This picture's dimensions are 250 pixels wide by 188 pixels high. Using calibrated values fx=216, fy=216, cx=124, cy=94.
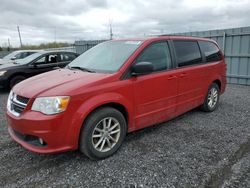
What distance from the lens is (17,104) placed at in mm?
2867

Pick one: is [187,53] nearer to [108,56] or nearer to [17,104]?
[108,56]

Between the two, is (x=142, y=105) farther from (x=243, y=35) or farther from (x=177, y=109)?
(x=243, y=35)

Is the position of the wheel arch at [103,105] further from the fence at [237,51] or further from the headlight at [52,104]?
the fence at [237,51]

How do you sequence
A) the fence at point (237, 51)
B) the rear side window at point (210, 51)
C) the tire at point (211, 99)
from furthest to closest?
the fence at point (237, 51), the tire at point (211, 99), the rear side window at point (210, 51)

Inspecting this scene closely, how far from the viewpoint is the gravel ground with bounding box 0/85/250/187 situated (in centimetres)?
255

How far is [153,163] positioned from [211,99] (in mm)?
2826

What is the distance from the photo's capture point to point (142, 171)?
2.73m

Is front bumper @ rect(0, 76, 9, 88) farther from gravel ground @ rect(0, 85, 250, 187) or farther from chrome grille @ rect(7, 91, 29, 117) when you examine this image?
chrome grille @ rect(7, 91, 29, 117)

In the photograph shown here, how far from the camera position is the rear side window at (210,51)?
475 centimetres

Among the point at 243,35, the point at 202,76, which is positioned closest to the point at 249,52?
the point at 243,35

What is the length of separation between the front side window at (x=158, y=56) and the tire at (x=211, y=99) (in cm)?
168

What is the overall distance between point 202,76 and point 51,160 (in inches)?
131

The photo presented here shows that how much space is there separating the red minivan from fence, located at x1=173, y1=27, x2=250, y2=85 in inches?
188

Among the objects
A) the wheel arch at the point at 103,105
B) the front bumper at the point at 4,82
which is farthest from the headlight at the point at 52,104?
the front bumper at the point at 4,82
